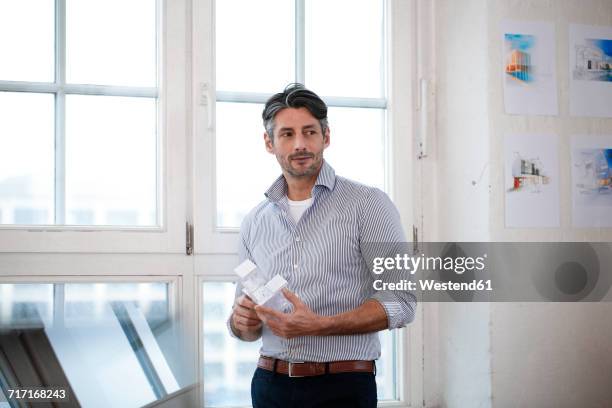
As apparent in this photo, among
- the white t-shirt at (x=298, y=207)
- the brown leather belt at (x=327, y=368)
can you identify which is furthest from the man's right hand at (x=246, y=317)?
the white t-shirt at (x=298, y=207)

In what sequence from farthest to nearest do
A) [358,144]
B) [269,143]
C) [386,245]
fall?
[358,144], [269,143], [386,245]

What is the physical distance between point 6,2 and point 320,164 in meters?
1.29

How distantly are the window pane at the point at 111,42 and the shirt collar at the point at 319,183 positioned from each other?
69 centimetres

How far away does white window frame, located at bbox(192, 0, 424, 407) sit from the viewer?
2352 millimetres

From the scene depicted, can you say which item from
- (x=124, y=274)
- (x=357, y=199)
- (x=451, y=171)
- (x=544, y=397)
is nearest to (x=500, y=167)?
(x=451, y=171)

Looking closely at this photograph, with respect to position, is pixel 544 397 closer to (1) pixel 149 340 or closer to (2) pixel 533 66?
(2) pixel 533 66

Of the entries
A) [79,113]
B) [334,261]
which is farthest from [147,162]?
[334,261]

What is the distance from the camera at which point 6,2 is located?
2324 mm

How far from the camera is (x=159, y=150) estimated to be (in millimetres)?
2371

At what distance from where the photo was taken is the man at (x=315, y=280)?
1.75m

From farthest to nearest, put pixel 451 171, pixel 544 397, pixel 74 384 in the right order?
pixel 451 171 < pixel 544 397 < pixel 74 384

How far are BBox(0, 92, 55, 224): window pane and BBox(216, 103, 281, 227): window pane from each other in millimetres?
589

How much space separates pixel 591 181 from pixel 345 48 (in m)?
1.03

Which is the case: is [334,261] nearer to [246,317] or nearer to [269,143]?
[246,317]
